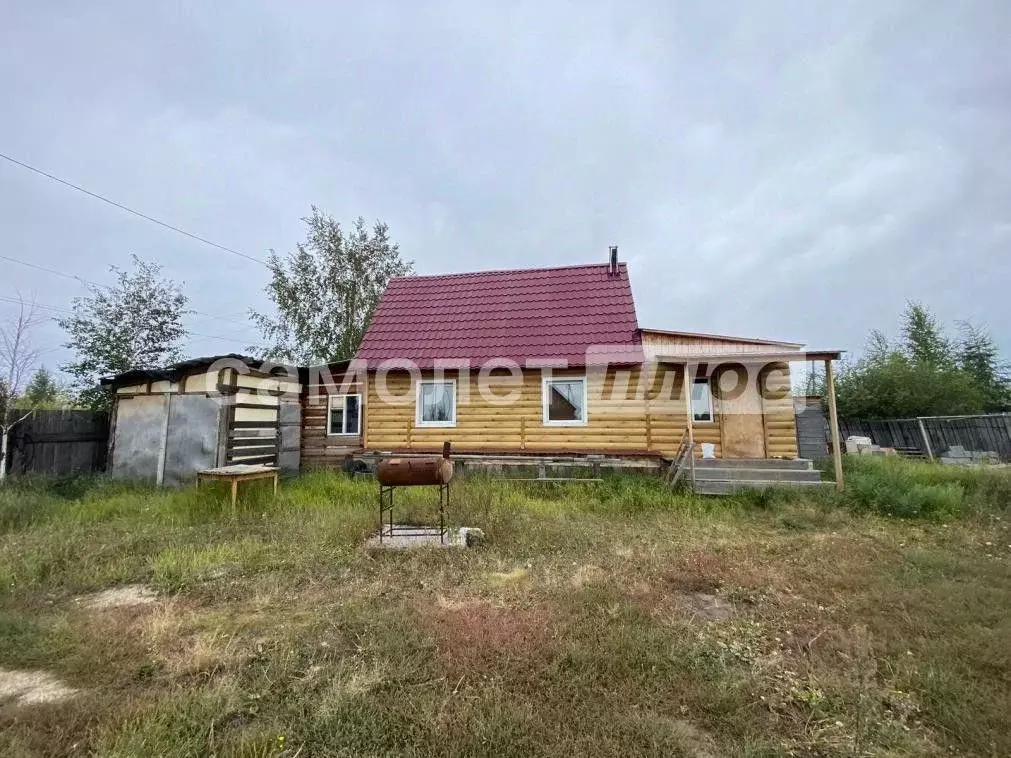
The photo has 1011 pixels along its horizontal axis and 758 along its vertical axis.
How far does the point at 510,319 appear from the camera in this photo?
Answer: 1283cm

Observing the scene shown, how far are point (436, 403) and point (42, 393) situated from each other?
9.77m

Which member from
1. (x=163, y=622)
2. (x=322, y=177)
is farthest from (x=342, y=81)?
(x=163, y=622)

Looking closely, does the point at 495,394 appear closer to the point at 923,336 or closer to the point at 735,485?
the point at 735,485

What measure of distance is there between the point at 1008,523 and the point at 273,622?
10.1m

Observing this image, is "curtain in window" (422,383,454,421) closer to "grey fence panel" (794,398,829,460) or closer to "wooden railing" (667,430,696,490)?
"wooden railing" (667,430,696,490)

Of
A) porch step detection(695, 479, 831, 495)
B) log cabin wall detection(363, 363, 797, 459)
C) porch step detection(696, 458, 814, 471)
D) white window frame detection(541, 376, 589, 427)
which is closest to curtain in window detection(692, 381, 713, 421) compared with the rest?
log cabin wall detection(363, 363, 797, 459)

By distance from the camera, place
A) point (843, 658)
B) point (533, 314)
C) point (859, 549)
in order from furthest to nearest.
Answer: point (533, 314) → point (859, 549) → point (843, 658)

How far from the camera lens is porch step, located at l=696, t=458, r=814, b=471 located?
30.9 ft

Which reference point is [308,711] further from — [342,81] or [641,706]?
[342,81]

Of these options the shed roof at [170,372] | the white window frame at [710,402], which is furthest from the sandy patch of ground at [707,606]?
the shed roof at [170,372]

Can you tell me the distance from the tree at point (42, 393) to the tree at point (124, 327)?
2.15ft

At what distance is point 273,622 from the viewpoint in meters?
3.81

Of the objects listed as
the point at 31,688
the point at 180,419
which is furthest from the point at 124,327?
the point at 31,688

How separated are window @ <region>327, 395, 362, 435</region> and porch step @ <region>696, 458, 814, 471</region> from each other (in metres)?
8.94
